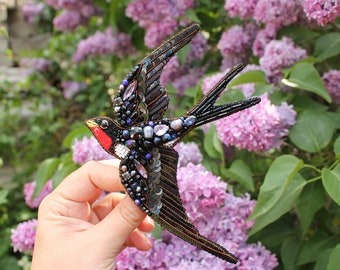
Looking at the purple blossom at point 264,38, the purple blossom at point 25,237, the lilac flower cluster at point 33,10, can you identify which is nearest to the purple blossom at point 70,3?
the purple blossom at point 264,38

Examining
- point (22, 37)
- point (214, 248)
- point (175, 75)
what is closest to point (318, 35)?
point (175, 75)

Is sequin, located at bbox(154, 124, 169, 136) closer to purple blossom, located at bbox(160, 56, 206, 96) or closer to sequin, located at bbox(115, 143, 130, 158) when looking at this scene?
sequin, located at bbox(115, 143, 130, 158)

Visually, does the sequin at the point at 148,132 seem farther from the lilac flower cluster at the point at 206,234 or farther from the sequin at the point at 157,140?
the lilac flower cluster at the point at 206,234

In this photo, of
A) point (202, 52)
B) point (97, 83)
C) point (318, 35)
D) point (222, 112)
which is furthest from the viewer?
point (97, 83)

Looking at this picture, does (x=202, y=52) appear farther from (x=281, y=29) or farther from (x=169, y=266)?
(x=169, y=266)

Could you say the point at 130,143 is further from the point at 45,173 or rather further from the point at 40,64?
the point at 40,64

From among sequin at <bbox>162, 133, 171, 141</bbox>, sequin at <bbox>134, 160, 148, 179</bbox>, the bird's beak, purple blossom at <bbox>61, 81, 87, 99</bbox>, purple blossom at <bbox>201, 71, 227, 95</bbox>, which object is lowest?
sequin at <bbox>134, 160, 148, 179</bbox>

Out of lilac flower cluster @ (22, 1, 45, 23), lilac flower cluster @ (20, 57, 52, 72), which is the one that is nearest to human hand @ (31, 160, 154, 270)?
lilac flower cluster @ (20, 57, 52, 72)
